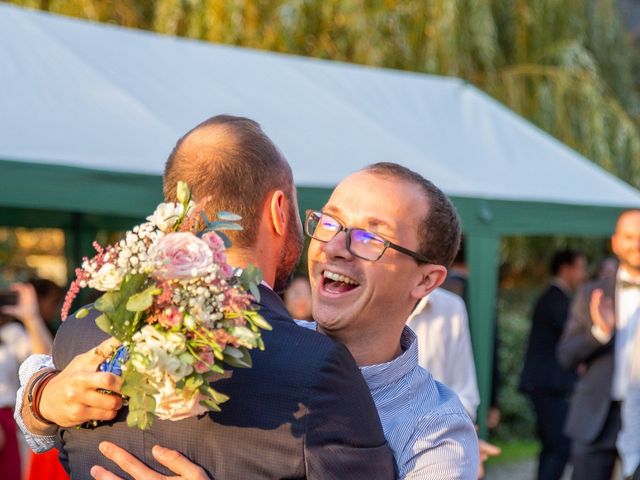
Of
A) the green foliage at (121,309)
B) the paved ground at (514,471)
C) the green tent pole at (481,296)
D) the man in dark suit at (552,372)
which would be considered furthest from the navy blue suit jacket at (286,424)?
the paved ground at (514,471)

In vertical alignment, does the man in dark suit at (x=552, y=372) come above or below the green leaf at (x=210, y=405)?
below

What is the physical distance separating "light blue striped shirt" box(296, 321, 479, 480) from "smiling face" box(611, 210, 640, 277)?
383cm

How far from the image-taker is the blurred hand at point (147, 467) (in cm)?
205

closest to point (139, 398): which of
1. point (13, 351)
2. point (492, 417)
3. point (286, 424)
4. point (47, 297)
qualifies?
point (286, 424)

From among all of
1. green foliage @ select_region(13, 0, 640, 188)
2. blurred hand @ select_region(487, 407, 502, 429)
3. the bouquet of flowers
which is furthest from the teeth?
green foliage @ select_region(13, 0, 640, 188)

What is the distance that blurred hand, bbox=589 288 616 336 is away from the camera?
20.4ft

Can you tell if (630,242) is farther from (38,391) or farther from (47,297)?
(38,391)

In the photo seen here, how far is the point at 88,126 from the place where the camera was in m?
5.95

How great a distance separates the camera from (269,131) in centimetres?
706

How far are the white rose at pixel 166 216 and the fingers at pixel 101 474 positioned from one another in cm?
50

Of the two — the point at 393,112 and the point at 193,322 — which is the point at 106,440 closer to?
the point at 193,322

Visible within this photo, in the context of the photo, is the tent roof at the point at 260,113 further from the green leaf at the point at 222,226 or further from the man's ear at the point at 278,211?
→ the green leaf at the point at 222,226

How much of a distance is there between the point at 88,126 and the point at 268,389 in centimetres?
416

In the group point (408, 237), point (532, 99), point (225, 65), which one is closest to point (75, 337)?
point (408, 237)
